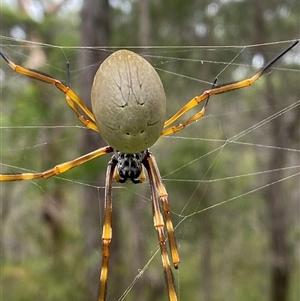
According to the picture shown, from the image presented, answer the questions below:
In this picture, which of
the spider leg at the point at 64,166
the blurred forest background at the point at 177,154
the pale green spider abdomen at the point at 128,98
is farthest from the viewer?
the blurred forest background at the point at 177,154

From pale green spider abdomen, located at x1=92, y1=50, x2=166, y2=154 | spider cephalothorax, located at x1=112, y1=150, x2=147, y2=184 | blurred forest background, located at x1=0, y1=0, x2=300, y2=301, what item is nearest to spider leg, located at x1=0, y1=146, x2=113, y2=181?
spider cephalothorax, located at x1=112, y1=150, x2=147, y2=184

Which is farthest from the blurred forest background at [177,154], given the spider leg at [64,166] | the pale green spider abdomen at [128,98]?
the pale green spider abdomen at [128,98]

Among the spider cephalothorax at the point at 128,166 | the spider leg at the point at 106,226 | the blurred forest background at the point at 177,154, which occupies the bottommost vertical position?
the spider leg at the point at 106,226

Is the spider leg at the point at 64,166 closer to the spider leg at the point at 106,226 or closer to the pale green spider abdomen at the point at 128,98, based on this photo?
the spider leg at the point at 106,226

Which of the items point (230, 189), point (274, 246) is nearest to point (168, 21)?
point (230, 189)

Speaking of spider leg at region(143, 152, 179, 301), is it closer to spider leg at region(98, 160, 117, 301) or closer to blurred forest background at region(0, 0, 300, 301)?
spider leg at region(98, 160, 117, 301)

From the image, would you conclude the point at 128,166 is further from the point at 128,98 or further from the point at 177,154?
the point at 177,154
